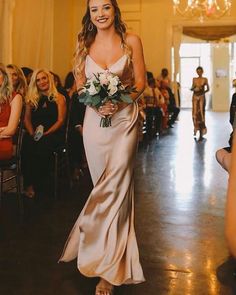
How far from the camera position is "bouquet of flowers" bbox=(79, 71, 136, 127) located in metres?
2.26

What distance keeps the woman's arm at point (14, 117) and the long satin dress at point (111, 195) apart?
5.12ft

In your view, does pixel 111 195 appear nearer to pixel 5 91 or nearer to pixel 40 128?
pixel 5 91

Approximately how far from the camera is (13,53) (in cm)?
785

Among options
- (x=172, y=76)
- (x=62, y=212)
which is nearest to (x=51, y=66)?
(x=172, y=76)

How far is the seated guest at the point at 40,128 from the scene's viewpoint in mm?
4660

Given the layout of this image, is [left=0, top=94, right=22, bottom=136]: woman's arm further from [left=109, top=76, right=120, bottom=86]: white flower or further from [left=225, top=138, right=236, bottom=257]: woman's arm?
[left=225, top=138, right=236, bottom=257]: woman's arm

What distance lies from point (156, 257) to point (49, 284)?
75 cm

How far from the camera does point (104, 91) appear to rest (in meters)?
2.26

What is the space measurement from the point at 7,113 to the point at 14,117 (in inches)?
6.5

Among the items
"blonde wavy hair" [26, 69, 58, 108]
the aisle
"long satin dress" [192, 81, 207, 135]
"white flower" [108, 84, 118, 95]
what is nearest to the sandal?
the aisle

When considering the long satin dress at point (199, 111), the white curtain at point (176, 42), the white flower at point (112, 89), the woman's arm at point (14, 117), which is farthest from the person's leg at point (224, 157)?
the white curtain at point (176, 42)

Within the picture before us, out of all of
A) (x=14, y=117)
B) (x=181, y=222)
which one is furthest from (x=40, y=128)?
(x=181, y=222)

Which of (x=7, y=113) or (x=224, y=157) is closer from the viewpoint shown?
(x=224, y=157)

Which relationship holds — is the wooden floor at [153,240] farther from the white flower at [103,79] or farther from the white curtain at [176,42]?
the white curtain at [176,42]
